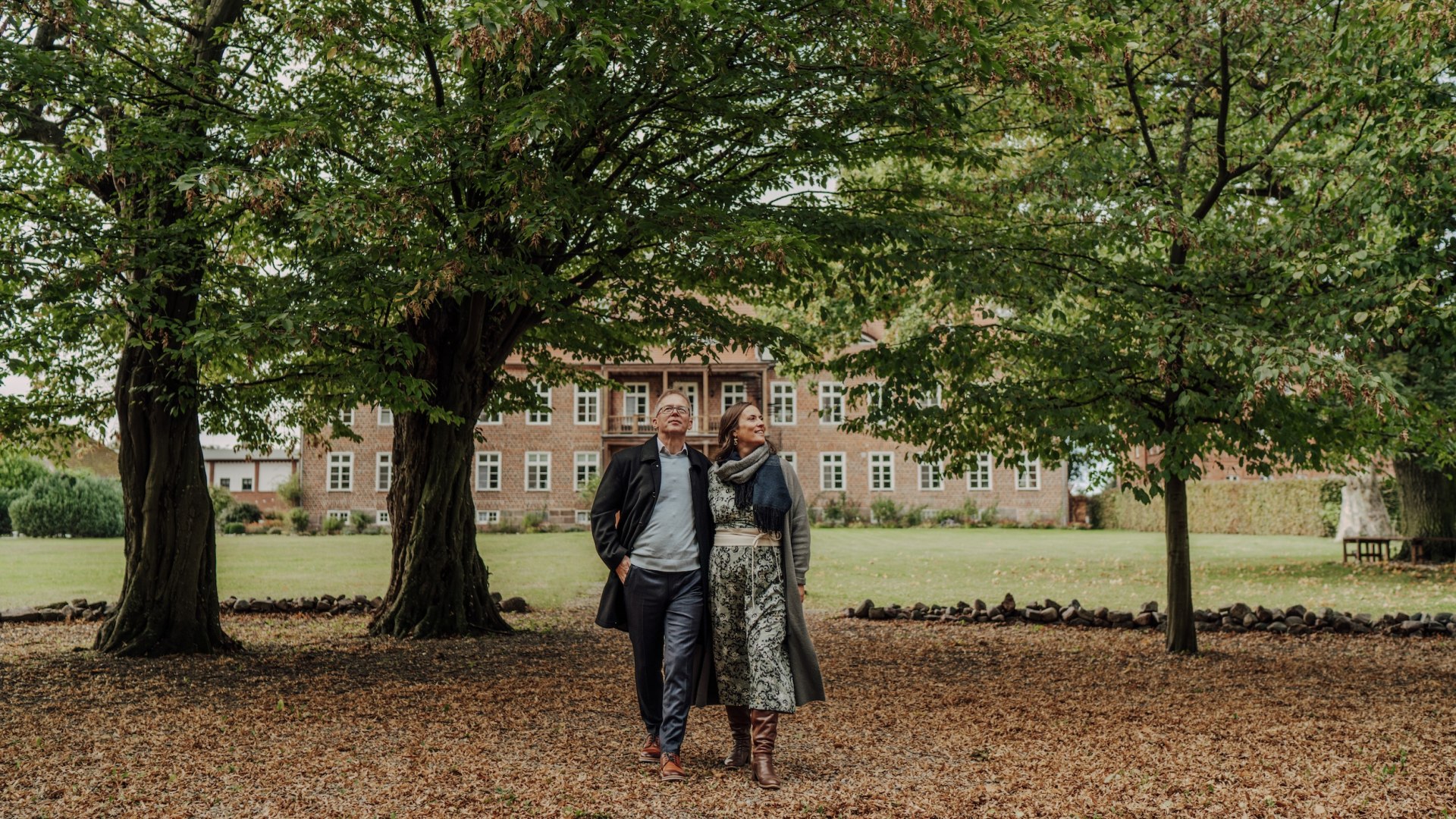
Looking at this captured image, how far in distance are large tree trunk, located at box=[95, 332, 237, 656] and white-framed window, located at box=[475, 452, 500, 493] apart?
30.4m

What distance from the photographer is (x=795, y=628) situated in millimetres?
4652

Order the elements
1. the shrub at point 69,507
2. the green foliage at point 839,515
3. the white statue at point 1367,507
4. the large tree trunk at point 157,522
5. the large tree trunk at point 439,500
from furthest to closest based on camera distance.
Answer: the green foliage at point 839,515 → the shrub at point 69,507 → the white statue at point 1367,507 → the large tree trunk at point 439,500 → the large tree trunk at point 157,522

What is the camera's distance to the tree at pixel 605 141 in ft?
20.1

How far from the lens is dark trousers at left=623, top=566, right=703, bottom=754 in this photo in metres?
4.64

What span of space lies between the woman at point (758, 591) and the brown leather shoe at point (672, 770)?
0.27 metres

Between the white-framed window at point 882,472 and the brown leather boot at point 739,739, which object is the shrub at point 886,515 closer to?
the white-framed window at point 882,472

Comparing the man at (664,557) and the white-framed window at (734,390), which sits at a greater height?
the white-framed window at (734,390)

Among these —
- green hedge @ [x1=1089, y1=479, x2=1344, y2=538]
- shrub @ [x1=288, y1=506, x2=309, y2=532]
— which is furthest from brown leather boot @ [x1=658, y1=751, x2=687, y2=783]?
shrub @ [x1=288, y1=506, x2=309, y2=532]

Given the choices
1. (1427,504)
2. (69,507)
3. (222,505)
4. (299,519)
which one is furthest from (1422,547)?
(69,507)

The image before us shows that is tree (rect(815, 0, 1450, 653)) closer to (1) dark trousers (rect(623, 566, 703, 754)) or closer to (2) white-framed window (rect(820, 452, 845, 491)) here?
(1) dark trousers (rect(623, 566, 703, 754))

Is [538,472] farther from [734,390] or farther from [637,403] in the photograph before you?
[734,390]

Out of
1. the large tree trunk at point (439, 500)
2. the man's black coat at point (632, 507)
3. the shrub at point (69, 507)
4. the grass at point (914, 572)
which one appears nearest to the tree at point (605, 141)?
the large tree trunk at point (439, 500)

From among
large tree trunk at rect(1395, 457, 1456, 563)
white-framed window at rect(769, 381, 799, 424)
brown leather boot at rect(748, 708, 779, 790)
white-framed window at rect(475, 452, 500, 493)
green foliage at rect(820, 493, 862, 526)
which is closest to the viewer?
brown leather boot at rect(748, 708, 779, 790)

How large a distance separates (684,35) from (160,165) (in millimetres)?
3860
